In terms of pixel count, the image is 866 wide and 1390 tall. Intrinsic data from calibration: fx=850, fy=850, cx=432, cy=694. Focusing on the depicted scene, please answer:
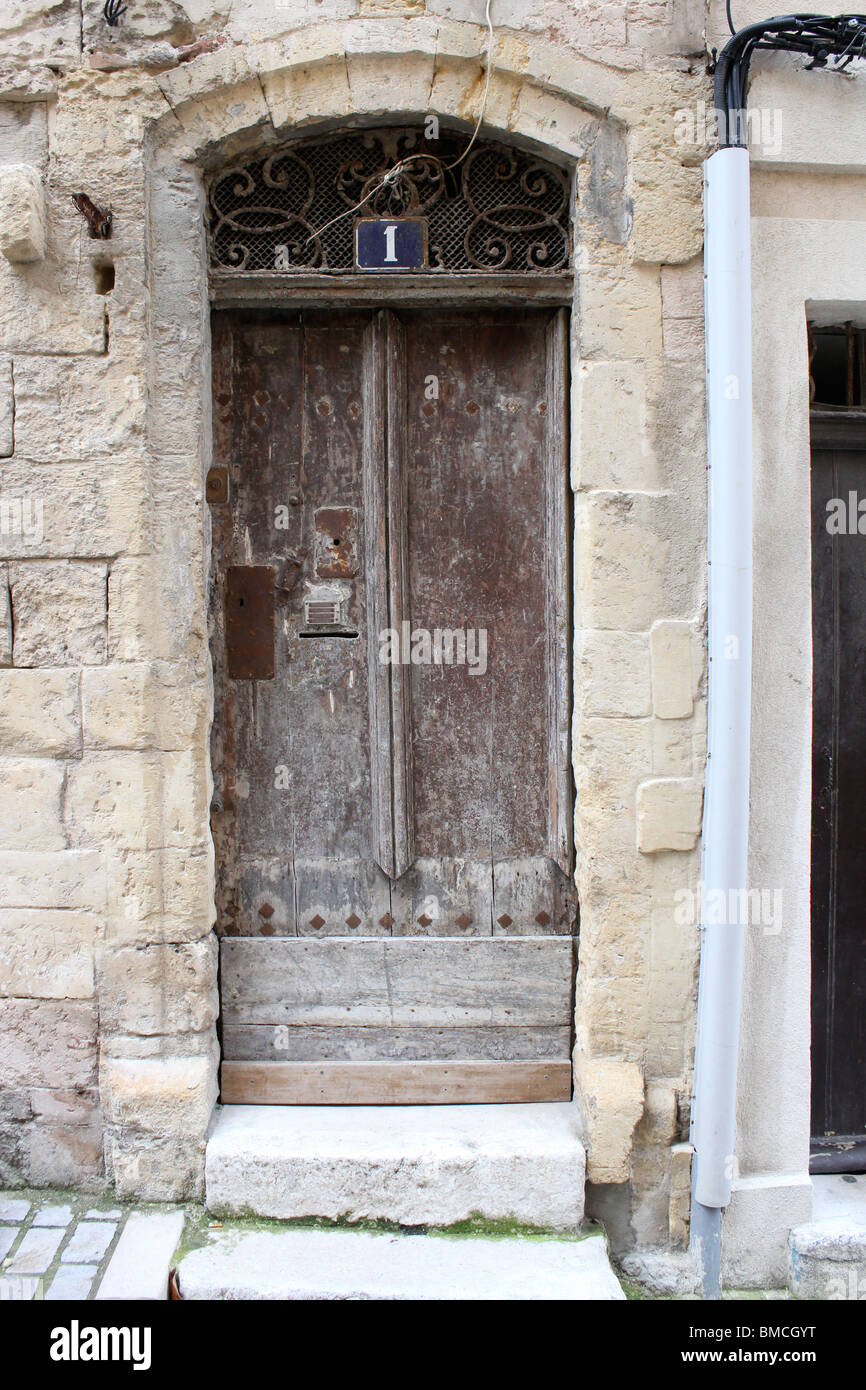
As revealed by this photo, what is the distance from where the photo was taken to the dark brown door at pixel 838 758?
2.98 m

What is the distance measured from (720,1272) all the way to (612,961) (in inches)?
41.1

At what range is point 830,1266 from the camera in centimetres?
270

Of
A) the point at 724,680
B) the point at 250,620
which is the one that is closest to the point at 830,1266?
the point at 724,680

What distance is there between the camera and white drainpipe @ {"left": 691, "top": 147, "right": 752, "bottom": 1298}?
2521mm

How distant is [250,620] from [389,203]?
144 centimetres

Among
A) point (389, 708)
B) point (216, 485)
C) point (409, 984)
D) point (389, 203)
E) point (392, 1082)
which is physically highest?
point (389, 203)

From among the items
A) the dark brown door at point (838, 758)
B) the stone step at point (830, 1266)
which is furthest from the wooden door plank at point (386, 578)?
the stone step at point (830, 1266)

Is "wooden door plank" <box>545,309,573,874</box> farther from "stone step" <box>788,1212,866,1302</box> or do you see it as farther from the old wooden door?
"stone step" <box>788,1212,866,1302</box>

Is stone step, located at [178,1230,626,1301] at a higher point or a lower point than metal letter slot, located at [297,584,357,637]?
lower

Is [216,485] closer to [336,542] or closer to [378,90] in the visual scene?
[336,542]

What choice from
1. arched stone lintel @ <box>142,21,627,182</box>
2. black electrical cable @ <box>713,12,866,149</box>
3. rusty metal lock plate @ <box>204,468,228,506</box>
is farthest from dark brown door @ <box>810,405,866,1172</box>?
rusty metal lock plate @ <box>204,468,228,506</box>

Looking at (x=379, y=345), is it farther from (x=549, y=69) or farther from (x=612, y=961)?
(x=612, y=961)

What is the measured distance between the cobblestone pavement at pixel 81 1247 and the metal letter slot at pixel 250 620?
1.75 metres

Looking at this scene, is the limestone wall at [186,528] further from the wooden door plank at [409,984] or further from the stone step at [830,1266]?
the stone step at [830,1266]
